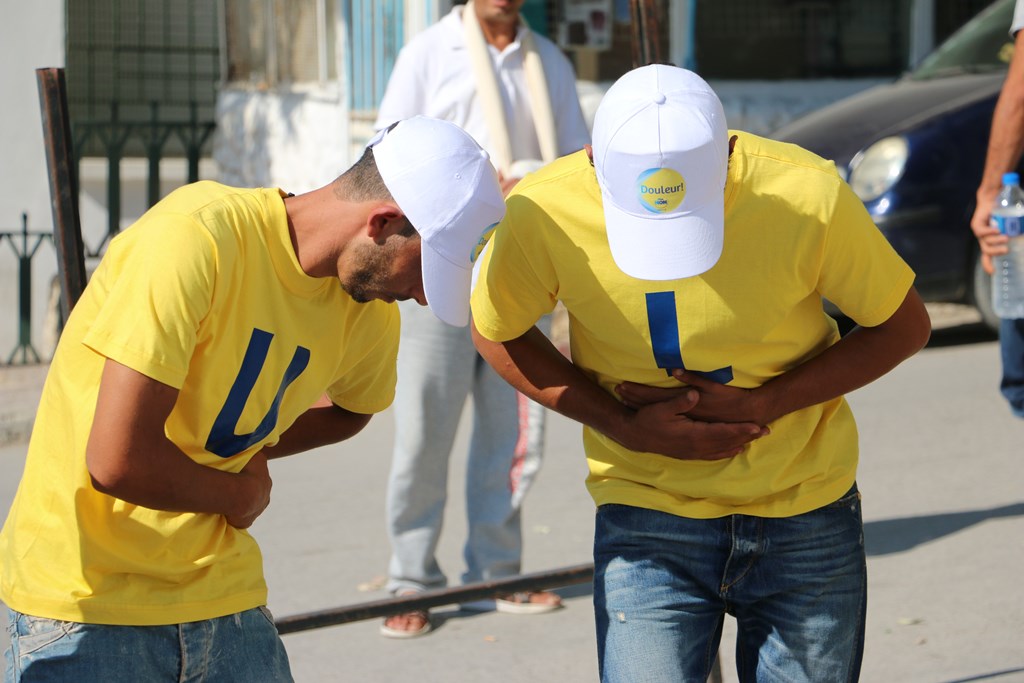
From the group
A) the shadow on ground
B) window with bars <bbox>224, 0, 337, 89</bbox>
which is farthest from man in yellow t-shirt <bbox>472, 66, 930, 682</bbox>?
window with bars <bbox>224, 0, 337, 89</bbox>

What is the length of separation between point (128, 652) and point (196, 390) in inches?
17.4

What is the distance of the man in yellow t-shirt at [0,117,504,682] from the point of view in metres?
2.15

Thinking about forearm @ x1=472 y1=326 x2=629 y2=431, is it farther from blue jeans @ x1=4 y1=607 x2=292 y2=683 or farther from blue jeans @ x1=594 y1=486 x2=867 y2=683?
blue jeans @ x1=4 y1=607 x2=292 y2=683

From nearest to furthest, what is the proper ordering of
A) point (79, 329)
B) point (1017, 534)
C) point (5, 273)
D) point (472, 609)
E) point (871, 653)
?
point (79, 329), point (871, 653), point (472, 609), point (1017, 534), point (5, 273)

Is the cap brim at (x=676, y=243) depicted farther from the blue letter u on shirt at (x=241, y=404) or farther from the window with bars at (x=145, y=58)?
the window with bars at (x=145, y=58)

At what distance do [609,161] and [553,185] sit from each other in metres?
0.24

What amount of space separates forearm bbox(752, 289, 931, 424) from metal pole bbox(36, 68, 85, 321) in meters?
1.60

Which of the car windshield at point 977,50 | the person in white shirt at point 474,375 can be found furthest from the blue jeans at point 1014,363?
the car windshield at point 977,50

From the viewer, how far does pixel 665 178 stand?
232 centimetres

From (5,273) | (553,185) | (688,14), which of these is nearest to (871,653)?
(553,185)

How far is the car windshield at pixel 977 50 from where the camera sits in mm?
8578

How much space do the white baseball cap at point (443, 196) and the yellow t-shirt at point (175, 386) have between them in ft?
0.68

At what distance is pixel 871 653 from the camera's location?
437 cm

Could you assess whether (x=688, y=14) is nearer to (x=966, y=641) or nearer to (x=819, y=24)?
(x=819, y=24)
